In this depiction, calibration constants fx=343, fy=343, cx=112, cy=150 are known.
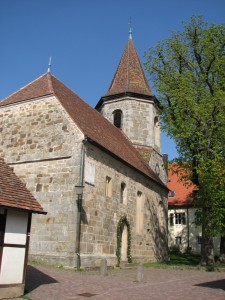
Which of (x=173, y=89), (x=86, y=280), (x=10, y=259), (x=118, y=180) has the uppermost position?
(x=173, y=89)

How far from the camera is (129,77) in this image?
1125 inches

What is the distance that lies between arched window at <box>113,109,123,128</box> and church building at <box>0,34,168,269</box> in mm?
5668

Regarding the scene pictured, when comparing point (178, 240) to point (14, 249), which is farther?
point (178, 240)

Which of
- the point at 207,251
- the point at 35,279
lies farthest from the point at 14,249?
the point at 207,251

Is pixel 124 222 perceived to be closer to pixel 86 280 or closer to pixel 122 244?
pixel 122 244

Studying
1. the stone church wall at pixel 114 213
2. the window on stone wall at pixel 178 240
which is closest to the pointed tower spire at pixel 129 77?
the stone church wall at pixel 114 213

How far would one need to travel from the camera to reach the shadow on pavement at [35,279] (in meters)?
9.52

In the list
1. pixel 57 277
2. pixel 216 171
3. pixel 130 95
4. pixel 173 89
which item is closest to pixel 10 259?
pixel 57 277

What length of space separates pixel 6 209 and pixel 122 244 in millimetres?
10734

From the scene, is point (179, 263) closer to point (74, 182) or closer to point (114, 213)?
point (114, 213)

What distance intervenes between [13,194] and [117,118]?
1877 cm

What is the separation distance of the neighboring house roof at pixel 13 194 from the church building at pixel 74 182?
15.0 feet

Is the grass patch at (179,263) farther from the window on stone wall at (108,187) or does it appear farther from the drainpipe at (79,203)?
the drainpipe at (79,203)

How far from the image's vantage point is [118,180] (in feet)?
58.7
